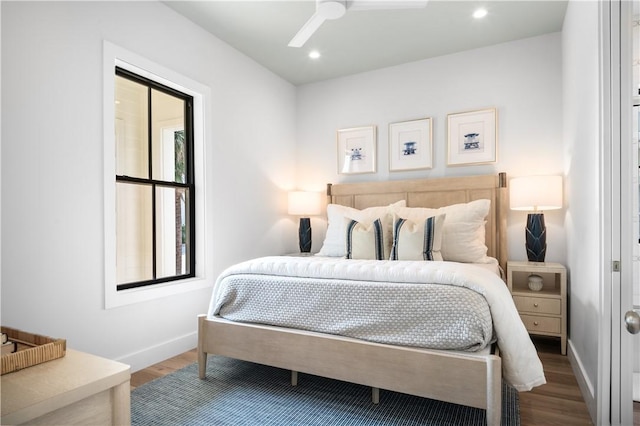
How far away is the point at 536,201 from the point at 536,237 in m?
0.33

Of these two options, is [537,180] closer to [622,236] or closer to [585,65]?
[585,65]

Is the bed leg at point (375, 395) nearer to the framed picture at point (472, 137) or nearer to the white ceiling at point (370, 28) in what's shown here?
the framed picture at point (472, 137)

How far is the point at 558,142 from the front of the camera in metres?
3.26

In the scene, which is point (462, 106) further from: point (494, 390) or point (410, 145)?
point (494, 390)

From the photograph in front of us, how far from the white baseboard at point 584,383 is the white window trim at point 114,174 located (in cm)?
273

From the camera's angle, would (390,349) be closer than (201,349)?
Yes

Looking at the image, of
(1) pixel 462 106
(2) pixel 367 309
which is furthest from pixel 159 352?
Result: (1) pixel 462 106

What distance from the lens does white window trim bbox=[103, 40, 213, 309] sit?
2.38 metres

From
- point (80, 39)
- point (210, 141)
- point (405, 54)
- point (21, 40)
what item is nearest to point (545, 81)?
point (405, 54)

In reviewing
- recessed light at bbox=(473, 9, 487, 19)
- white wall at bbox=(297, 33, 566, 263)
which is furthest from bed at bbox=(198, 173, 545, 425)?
recessed light at bbox=(473, 9, 487, 19)

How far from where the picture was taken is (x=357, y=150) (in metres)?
4.14

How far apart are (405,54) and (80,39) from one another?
2.77m

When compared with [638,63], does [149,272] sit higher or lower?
lower

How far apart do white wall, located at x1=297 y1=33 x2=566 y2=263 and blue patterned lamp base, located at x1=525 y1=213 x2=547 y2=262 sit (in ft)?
0.70
